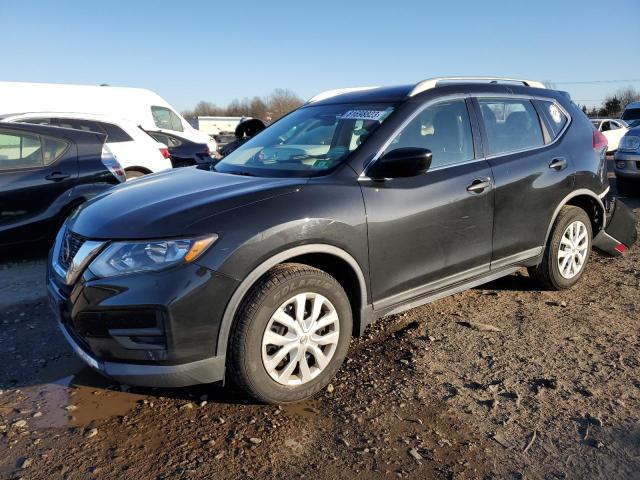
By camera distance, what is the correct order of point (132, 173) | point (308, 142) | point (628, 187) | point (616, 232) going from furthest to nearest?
point (628, 187)
point (132, 173)
point (616, 232)
point (308, 142)

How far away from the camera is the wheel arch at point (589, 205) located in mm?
4273

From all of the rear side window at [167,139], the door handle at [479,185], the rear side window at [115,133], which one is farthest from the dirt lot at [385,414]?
the rear side window at [167,139]

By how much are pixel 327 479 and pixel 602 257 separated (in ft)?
14.9

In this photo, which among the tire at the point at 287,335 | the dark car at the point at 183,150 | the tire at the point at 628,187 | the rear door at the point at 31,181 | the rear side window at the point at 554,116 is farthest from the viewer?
the dark car at the point at 183,150

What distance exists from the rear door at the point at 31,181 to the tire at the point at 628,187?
8.63 m

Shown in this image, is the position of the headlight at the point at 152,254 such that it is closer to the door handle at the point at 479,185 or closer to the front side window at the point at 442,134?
the front side window at the point at 442,134

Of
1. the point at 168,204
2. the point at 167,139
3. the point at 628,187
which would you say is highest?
the point at 168,204

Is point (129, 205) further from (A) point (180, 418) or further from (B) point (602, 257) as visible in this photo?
(B) point (602, 257)

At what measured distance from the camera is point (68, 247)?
9.82ft

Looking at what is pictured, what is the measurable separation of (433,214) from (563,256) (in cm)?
175

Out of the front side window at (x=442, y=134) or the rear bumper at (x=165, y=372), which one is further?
the front side window at (x=442, y=134)

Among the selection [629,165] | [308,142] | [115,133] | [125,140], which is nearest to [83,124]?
[115,133]

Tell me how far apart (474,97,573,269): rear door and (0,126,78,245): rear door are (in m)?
4.17

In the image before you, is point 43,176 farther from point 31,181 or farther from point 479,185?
point 479,185
